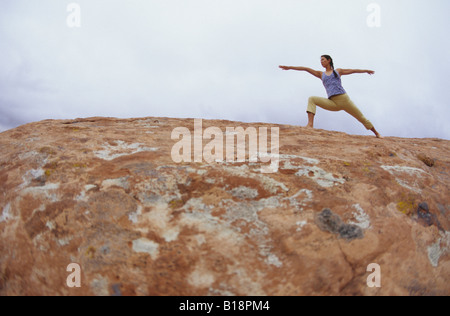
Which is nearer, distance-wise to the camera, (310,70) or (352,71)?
(352,71)

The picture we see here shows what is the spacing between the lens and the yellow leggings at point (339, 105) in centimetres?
541

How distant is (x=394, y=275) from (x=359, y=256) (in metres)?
0.30

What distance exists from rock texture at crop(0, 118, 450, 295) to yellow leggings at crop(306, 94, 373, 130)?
2373mm

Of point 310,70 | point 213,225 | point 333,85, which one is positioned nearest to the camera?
point 213,225

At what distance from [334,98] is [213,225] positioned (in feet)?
13.8

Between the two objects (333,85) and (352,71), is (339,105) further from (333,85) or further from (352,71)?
(352,71)

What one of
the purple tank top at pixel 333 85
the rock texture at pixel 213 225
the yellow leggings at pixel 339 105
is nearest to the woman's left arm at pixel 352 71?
the purple tank top at pixel 333 85

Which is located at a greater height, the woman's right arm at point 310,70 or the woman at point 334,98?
the woman's right arm at point 310,70

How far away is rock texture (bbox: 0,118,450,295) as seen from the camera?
2.05 meters

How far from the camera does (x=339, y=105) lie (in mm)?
5492

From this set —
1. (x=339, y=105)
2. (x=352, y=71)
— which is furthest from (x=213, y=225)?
(x=352, y=71)

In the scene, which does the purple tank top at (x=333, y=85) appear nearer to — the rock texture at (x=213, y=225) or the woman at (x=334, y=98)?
the woman at (x=334, y=98)
